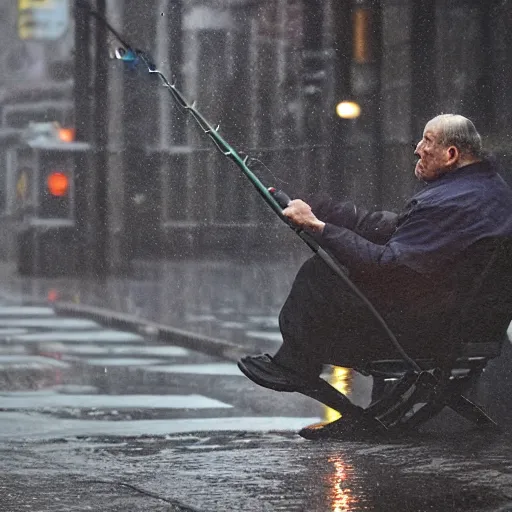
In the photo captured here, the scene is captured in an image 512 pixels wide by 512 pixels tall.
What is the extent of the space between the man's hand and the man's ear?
53 centimetres

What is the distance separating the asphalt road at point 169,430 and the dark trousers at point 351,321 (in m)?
0.23

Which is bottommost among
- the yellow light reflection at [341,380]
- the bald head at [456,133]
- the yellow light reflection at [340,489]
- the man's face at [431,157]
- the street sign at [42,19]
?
the yellow light reflection at [340,489]

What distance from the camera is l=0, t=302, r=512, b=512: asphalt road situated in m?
6.06

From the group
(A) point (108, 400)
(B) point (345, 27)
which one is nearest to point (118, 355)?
Result: (A) point (108, 400)

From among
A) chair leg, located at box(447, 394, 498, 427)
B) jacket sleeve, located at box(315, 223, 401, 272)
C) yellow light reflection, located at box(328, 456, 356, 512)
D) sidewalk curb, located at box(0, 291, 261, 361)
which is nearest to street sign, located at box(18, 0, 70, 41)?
sidewalk curb, located at box(0, 291, 261, 361)

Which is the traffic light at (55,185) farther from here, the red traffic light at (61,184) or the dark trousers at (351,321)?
the dark trousers at (351,321)

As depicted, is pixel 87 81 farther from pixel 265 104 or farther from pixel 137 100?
pixel 265 104

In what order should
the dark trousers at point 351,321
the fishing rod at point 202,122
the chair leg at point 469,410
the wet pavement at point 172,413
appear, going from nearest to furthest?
1. the wet pavement at point 172,413
2. the dark trousers at point 351,321
3. the fishing rod at point 202,122
4. the chair leg at point 469,410

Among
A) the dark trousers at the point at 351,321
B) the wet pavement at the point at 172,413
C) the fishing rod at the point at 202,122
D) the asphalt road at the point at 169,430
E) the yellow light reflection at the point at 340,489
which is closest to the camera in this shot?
the yellow light reflection at the point at 340,489

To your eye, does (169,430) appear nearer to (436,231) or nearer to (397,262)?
(397,262)

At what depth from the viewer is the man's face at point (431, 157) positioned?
257 inches

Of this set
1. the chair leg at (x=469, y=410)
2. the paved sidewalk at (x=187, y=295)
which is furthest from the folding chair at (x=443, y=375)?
the paved sidewalk at (x=187, y=295)

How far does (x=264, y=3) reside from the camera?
6.75 metres

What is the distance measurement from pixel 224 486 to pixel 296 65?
5.68ft
